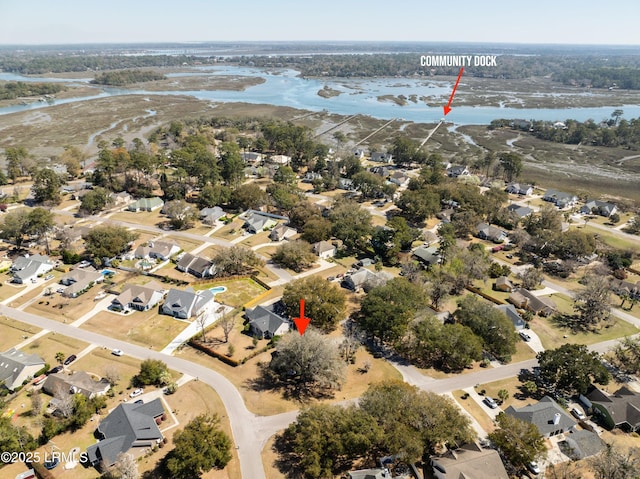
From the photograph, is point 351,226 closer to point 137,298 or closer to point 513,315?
point 513,315

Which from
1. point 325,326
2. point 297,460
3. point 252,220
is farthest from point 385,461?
point 252,220

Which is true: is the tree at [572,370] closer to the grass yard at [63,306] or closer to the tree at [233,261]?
the tree at [233,261]

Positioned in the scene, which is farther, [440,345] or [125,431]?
[440,345]

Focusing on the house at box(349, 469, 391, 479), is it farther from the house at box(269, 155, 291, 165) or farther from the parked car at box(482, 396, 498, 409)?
the house at box(269, 155, 291, 165)

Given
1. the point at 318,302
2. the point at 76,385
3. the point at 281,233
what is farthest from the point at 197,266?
the point at 76,385

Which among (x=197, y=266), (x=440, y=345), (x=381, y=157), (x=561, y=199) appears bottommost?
(x=197, y=266)

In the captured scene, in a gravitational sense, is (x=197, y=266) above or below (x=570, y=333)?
above

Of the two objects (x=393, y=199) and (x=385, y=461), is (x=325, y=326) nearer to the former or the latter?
(x=385, y=461)
